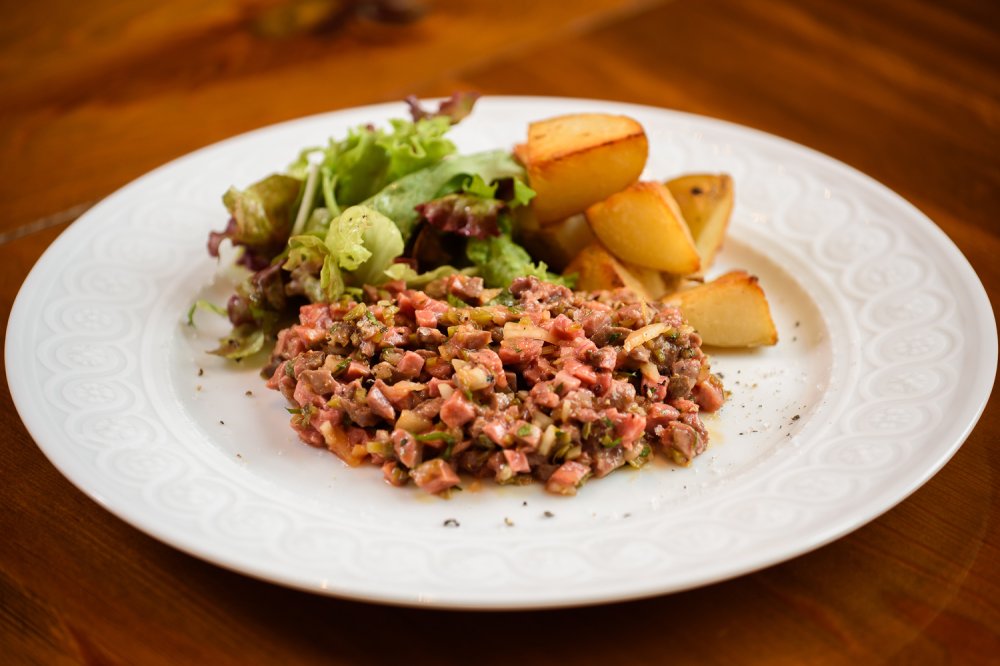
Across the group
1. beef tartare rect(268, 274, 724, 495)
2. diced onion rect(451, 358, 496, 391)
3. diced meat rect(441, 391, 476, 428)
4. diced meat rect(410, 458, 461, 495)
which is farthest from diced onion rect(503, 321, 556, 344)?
diced meat rect(410, 458, 461, 495)

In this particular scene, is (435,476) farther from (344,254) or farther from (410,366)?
(344,254)

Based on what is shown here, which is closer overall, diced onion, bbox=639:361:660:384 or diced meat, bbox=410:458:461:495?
diced meat, bbox=410:458:461:495

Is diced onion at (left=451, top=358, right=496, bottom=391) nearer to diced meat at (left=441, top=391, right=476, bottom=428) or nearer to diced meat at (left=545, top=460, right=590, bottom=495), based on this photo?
diced meat at (left=441, top=391, right=476, bottom=428)

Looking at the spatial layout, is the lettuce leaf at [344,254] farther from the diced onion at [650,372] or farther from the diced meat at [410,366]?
the diced onion at [650,372]

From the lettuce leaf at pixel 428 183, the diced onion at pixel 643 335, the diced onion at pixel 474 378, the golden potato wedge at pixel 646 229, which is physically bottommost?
the diced onion at pixel 643 335

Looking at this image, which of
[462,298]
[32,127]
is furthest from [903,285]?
[32,127]

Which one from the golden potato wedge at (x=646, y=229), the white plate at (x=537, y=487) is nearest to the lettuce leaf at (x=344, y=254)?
the white plate at (x=537, y=487)

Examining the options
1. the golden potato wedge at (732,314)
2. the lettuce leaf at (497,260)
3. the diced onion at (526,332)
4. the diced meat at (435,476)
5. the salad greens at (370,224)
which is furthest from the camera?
the lettuce leaf at (497,260)
